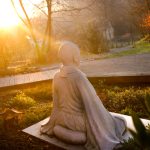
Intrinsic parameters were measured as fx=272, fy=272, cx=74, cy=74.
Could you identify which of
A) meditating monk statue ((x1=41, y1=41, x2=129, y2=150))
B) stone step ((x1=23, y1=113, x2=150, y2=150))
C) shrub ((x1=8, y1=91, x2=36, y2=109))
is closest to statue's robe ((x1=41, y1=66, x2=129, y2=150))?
meditating monk statue ((x1=41, y1=41, x2=129, y2=150))

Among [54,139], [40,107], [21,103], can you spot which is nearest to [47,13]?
[21,103]

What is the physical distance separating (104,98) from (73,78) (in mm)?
3683

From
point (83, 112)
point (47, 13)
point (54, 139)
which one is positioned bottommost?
point (54, 139)

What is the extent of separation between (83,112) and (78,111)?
83mm

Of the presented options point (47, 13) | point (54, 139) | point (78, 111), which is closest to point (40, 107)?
point (54, 139)

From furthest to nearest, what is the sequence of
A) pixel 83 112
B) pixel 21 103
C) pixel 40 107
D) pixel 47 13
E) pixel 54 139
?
pixel 47 13, pixel 21 103, pixel 40 107, pixel 54 139, pixel 83 112

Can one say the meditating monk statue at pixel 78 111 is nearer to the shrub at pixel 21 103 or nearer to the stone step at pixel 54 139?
the stone step at pixel 54 139

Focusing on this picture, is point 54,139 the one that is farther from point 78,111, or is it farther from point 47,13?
point 47,13

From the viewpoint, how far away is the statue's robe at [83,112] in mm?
4172

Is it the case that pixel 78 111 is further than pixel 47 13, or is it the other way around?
pixel 47 13

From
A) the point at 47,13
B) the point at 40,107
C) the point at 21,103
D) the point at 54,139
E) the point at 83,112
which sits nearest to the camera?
the point at 83,112

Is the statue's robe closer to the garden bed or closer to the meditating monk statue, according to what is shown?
the meditating monk statue

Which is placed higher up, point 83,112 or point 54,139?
point 83,112

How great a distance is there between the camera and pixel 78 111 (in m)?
4.43
